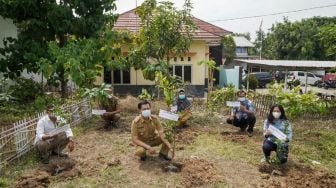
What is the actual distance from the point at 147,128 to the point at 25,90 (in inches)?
332

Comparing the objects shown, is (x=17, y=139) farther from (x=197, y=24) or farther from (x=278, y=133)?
(x=197, y=24)

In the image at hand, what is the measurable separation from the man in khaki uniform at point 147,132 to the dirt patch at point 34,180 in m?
1.60

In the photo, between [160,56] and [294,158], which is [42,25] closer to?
[160,56]

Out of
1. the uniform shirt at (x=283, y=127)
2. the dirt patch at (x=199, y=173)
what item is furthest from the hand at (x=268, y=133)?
the dirt patch at (x=199, y=173)

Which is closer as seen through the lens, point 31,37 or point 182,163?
point 182,163

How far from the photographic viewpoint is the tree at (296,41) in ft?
127

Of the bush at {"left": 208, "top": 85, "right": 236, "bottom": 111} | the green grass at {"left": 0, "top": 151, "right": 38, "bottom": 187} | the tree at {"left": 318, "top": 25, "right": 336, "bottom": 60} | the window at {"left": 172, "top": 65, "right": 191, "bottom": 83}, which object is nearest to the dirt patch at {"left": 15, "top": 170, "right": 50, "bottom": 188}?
the green grass at {"left": 0, "top": 151, "right": 38, "bottom": 187}

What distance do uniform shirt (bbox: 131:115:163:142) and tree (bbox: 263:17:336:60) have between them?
114ft

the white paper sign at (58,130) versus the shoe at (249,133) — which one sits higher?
the white paper sign at (58,130)

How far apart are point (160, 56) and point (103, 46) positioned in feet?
7.69

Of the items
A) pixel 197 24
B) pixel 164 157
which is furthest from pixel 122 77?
pixel 164 157

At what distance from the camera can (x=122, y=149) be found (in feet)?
25.1

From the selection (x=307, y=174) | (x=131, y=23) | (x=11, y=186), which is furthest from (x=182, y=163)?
(x=131, y=23)

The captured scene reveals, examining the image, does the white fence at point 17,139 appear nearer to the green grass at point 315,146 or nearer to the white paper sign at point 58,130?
the white paper sign at point 58,130
